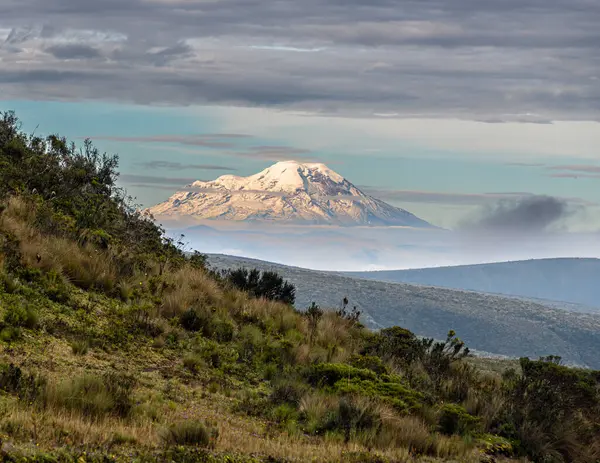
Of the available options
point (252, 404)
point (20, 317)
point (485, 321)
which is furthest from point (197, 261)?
point (485, 321)

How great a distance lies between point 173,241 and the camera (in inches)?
1024

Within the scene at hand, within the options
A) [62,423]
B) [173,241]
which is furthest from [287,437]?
[173,241]

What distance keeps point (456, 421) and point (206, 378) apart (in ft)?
13.2

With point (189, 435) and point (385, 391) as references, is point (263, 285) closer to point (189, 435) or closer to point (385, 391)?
point (385, 391)

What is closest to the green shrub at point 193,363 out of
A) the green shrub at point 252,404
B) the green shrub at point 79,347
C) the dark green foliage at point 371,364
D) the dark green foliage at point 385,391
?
the green shrub at point 252,404

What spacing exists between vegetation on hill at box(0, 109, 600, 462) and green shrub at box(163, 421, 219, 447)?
0.06ft

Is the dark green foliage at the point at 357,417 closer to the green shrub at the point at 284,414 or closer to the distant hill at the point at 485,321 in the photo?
the green shrub at the point at 284,414

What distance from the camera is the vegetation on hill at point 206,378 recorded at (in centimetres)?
945

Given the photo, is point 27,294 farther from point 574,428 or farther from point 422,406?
point 574,428

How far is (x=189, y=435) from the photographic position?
9336 millimetres

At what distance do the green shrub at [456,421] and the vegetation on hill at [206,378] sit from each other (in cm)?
2

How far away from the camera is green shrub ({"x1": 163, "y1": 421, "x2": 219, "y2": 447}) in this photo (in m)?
9.20

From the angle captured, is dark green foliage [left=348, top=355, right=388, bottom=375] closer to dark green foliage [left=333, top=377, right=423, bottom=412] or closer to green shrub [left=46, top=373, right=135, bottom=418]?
dark green foliage [left=333, top=377, right=423, bottom=412]

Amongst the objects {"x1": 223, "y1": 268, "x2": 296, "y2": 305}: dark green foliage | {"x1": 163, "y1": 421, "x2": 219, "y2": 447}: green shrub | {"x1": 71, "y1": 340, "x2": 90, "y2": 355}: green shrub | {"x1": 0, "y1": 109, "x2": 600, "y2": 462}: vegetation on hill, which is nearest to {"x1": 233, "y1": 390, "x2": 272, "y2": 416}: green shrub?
{"x1": 0, "y1": 109, "x2": 600, "y2": 462}: vegetation on hill
